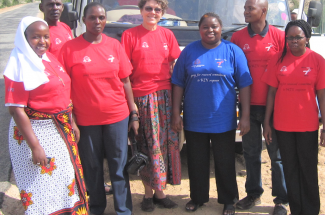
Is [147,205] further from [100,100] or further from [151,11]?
[151,11]

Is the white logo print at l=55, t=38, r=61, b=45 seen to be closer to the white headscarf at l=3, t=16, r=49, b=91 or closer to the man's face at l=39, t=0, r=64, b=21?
the man's face at l=39, t=0, r=64, b=21

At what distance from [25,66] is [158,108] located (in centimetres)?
125

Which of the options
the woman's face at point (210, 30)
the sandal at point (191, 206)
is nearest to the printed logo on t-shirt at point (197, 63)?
the woman's face at point (210, 30)

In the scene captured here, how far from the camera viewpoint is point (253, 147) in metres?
3.29

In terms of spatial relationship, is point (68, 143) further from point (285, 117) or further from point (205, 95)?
point (285, 117)

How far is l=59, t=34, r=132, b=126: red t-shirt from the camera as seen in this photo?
8.95ft

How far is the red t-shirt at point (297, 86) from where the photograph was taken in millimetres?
2758

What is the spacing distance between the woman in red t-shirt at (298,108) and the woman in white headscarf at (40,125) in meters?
1.68

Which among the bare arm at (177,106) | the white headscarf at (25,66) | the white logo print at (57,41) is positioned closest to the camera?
the white headscarf at (25,66)

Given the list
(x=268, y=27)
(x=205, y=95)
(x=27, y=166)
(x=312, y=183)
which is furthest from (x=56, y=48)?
(x=312, y=183)

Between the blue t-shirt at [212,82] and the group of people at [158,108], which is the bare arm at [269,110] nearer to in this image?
the group of people at [158,108]

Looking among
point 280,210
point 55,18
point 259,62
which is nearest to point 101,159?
point 55,18

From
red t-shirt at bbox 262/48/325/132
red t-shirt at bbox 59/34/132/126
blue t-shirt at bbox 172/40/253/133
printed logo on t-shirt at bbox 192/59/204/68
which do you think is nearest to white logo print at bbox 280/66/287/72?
red t-shirt at bbox 262/48/325/132

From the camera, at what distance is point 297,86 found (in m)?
2.79
